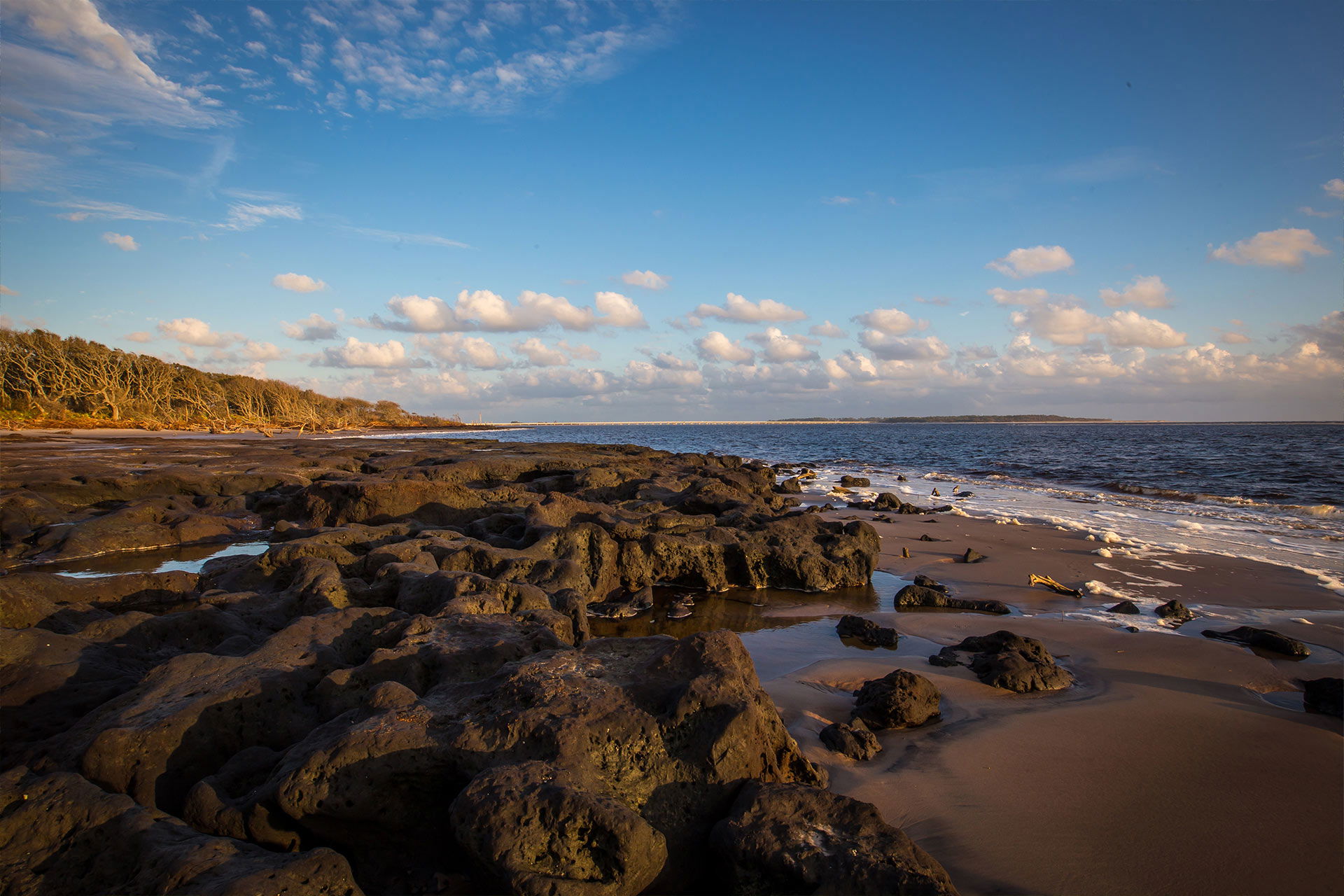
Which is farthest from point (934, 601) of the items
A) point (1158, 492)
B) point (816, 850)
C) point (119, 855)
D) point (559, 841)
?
point (1158, 492)

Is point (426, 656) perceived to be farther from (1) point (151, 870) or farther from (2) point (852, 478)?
(2) point (852, 478)

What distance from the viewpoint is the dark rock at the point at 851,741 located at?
15.7 feet

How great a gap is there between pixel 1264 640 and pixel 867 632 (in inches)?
171

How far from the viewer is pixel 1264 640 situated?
709 centimetres

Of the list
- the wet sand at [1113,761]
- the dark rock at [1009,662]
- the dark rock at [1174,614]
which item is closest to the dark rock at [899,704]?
the wet sand at [1113,761]

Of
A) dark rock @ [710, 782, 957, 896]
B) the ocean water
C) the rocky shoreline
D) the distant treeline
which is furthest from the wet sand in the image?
the distant treeline

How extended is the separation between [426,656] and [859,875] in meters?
3.37

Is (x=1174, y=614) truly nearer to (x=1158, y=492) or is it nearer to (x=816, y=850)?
(x=816, y=850)

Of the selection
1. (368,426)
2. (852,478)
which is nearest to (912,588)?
(852,478)

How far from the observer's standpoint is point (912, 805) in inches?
165

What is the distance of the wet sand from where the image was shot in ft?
11.8

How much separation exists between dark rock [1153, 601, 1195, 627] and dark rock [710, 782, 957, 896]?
23.6 feet

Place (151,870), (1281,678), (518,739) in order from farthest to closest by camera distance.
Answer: (1281,678) < (518,739) < (151,870)

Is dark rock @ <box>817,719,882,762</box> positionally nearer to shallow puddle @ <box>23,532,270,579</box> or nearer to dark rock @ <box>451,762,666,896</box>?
dark rock @ <box>451,762,666,896</box>
